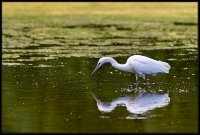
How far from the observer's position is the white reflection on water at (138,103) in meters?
13.2

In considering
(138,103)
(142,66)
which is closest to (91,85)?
(142,66)

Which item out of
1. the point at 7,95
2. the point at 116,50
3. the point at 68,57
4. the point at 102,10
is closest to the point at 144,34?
the point at 116,50

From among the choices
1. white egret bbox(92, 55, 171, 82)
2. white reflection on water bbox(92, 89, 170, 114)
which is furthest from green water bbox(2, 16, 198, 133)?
white egret bbox(92, 55, 171, 82)

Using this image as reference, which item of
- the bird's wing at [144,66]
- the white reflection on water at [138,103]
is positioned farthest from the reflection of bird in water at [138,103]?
the bird's wing at [144,66]

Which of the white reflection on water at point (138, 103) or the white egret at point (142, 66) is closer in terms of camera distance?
the white reflection on water at point (138, 103)

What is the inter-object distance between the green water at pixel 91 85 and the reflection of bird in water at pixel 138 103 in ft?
0.06

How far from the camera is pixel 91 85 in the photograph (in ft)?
54.1

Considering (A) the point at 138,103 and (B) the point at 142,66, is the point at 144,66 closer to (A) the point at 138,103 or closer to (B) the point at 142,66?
(B) the point at 142,66

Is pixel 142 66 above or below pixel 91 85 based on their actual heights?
above

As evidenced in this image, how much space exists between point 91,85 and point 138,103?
2.85 metres

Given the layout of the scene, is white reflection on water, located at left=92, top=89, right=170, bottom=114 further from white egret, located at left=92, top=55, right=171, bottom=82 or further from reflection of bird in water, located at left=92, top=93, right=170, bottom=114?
white egret, located at left=92, top=55, right=171, bottom=82

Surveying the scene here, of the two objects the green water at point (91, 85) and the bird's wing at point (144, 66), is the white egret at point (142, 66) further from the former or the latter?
the green water at point (91, 85)

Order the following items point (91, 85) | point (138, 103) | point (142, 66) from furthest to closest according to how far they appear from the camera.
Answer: point (91, 85) < point (142, 66) < point (138, 103)

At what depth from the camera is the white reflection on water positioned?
13172 mm
